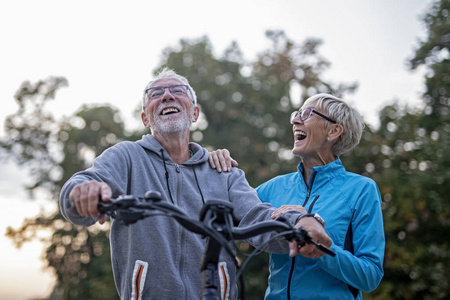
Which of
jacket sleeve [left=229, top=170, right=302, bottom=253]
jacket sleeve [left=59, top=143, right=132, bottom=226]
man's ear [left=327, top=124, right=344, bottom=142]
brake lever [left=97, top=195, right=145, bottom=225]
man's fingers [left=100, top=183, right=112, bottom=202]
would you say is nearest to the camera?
brake lever [left=97, top=195, right=145, bottom=225]

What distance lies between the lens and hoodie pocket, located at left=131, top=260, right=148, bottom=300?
279 cm

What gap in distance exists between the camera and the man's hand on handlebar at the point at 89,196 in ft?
6.90

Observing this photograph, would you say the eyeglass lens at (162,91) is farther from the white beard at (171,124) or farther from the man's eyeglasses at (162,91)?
the white beard at (171,124)

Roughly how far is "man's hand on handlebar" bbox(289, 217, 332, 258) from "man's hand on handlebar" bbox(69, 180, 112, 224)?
916 mm

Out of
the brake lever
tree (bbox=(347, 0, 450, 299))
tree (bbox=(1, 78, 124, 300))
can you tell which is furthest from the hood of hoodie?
tree (bbox=(1, 78, 124, 300))

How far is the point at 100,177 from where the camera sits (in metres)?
2.77

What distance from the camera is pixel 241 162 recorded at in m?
17.1

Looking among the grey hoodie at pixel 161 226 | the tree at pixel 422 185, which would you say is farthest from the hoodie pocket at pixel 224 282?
the tree at pixel 422 185

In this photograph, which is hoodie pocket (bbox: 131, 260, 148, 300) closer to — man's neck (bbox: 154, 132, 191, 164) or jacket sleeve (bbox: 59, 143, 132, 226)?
jacket sleeve (bbox: 59, 143, 132, 226)

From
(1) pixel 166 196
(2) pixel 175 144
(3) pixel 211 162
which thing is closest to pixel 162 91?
(2) pixel 175 144

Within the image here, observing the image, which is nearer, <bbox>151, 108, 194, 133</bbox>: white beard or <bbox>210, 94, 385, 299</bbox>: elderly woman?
<bbox>210, 94, 385, 299</bbox>: elderly woman

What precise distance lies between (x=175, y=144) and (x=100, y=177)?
772 mm

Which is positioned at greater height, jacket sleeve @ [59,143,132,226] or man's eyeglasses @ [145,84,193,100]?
man's eyeglasses @ [145,84,193,100]

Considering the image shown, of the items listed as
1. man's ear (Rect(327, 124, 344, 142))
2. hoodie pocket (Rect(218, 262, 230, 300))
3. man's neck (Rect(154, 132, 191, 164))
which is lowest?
hoodie pocket (Rect(218, 262, 230, 300))
